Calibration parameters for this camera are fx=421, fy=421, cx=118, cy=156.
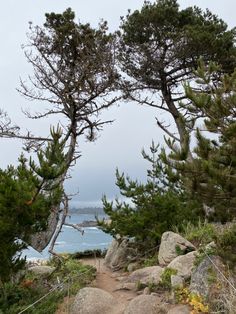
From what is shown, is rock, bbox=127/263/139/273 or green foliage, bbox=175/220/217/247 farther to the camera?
rock, bbox=127/263/139/273

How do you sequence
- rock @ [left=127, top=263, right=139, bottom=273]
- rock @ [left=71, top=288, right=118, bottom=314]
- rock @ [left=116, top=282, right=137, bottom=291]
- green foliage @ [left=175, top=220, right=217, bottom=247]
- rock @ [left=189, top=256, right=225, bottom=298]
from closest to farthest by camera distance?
rock @ [left=189, top=256, right=225, bottom=298] < rock @ [left=71, top=288, right=118, bottom=314] < rock @ [left=116, top=282, right=137, bottom=291] < green foliage @ [left=175, top=220, right=217, bottom=247] < rock @ [left=127, top=263, right=139, bottom=273]

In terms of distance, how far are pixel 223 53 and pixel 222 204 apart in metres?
9.23

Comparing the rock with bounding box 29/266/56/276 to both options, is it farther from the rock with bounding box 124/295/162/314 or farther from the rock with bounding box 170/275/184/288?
the rock with bounding box 170/275/184/288

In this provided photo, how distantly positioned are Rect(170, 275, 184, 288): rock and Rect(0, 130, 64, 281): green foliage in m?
2.20

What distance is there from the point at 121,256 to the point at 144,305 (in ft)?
12.9

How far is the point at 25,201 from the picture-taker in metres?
6.22

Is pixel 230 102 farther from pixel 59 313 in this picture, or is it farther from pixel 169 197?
pixel 169 197

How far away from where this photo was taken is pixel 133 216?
31.5 feet

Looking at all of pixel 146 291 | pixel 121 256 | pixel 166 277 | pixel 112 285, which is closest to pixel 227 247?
pixel 166 277

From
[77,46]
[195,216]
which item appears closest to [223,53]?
[77,46]

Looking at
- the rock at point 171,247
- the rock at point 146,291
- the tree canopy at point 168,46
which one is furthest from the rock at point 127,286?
the tree canopy at point 168,46

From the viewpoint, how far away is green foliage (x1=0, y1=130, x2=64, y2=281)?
6.03m

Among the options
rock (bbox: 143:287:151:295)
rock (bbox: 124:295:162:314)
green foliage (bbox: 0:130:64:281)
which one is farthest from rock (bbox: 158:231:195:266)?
green foliage (bbox: 0:130:64:281)

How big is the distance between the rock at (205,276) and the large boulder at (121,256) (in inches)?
142
